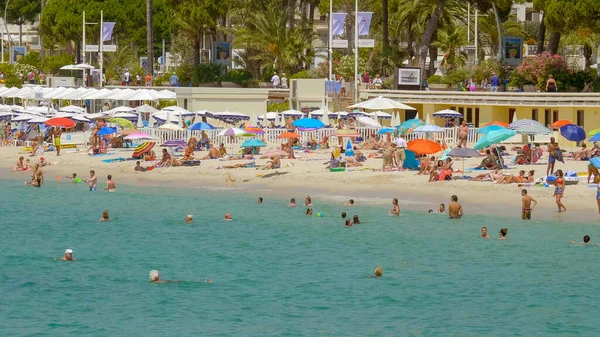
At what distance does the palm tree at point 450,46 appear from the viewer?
6694cm

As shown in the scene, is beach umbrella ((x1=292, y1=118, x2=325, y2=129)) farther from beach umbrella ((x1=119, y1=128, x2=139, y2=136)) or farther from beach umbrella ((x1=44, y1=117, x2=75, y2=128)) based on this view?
beach umbrella ((x1=44, y1=117, x2=75, y2=128))

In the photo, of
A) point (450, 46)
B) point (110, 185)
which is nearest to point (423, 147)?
point (110, 185)

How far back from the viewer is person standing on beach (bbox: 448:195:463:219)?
31.9m

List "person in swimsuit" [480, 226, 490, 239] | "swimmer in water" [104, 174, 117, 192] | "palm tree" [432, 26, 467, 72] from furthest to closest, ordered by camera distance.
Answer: "palm tree" [432, 26, 467, 72]
"swimmer in water" [104, 174, 117, 192]
"person in swimsuit" [480, 226, 490, 239]

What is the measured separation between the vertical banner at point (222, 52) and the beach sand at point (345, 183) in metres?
19.2

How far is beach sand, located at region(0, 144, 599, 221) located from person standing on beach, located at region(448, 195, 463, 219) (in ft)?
3.38

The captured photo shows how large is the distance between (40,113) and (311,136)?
15403 mm

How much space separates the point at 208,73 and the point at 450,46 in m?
15.0

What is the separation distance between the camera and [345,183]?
38688 millimetres

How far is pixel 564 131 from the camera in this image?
134 ft

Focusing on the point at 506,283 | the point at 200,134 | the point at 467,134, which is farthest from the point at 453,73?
the point at 506,283

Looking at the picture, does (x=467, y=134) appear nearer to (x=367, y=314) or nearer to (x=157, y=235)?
(x=157, y=235)

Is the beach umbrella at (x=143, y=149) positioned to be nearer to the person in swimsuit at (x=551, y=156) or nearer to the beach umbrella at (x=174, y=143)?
the beach umbrella at (x=174, y=143)

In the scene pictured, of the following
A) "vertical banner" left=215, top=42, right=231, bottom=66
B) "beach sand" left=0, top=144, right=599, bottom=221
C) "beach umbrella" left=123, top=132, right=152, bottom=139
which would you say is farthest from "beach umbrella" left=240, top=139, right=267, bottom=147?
"vertical banner" left=215, top=42, right=231, bottom=66
